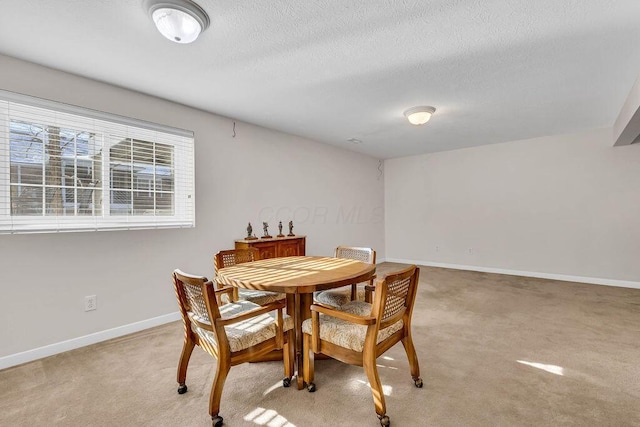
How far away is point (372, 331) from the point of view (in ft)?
5.31

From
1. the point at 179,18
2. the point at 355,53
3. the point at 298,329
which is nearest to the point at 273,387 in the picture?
the point at 298,329

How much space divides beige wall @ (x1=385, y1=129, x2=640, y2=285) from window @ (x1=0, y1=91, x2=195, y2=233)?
4.80m

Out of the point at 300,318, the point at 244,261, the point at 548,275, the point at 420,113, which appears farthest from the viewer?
the point at 548,275

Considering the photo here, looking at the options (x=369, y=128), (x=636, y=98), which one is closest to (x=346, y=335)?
(x=369, y=128)

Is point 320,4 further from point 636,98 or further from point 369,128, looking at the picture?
point 636,98

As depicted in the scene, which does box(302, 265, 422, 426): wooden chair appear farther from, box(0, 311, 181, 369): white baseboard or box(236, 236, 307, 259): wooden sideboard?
box(0, 311, 181, 369): white baseboard

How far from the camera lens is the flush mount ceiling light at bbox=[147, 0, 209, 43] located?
5.54 feet

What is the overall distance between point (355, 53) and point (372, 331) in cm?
199

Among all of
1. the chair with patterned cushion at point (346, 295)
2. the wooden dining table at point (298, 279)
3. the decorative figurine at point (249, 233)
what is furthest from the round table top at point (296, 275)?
the decorative figurine at point (249, 233)

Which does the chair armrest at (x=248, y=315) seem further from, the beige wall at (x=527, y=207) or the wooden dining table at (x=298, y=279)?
the beige wall at (x=527, y=207)

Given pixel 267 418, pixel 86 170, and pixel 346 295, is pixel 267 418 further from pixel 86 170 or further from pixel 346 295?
pixel 86 170

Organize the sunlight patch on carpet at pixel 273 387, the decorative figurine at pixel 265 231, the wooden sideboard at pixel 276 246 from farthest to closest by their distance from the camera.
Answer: the decorative figurine at pixel 265 231 → the wooden sideboard at pixel 276 246 → the sunlight patch on carpet at pixel 273 387

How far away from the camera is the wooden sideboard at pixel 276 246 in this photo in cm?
364

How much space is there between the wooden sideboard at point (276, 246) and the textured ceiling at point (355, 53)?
1.57 m
